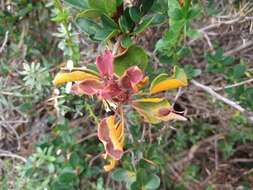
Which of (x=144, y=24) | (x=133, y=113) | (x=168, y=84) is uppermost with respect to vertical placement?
(x=144, y=24)

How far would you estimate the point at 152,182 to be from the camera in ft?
3.83

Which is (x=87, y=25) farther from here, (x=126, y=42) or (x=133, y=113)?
(x=133, y=113)

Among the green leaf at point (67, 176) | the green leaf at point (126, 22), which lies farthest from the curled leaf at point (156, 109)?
the green leaf at point (67, 176)

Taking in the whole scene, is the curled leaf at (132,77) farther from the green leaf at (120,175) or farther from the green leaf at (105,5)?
the green leaf at (120,175)

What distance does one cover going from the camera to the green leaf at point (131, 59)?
0.79 m

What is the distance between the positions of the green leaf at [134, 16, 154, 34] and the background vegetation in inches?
4.2

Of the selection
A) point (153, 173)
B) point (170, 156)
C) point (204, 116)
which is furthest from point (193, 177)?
point (153, 173)

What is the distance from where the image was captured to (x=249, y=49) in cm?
165

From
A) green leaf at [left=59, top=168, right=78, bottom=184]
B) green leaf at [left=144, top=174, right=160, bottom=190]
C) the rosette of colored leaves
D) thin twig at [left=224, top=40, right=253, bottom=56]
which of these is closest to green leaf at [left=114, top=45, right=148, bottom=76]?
the rosette of colored leaves

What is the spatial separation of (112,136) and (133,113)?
0.64 m

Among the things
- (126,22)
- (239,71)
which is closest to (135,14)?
(126,22)

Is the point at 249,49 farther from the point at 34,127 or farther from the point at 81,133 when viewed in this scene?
the point at 34,127

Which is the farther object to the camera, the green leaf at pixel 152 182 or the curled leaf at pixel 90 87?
the green leaf at pixel 152 182

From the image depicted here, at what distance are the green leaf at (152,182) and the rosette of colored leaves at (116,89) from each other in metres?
0.36
